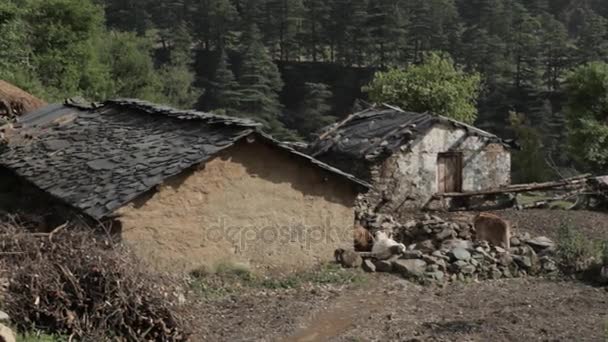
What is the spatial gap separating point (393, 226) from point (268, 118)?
48.1m

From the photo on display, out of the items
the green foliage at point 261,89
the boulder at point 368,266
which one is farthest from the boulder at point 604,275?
the green foliage at point 261,89

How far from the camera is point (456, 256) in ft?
45.5

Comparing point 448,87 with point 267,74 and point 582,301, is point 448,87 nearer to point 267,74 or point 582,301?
point 582,301

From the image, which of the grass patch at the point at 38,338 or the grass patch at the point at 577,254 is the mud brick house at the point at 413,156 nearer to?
the grass patch at the point at 577,254

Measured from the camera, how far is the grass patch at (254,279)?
11531mm

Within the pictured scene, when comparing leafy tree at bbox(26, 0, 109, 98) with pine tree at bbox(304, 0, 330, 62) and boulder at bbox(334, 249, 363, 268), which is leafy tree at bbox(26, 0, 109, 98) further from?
pine tree at bbox(304, 0, 330, 62)

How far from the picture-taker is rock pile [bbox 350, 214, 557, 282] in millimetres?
13492

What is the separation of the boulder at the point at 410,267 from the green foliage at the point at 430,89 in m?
18.2

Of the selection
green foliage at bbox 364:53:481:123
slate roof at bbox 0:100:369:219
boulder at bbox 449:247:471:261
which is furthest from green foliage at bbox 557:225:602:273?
green foliage at bbox 364:53:481:123

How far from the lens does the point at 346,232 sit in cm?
1388

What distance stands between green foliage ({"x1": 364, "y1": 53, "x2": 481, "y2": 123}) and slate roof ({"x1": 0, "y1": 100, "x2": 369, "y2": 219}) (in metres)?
16.9

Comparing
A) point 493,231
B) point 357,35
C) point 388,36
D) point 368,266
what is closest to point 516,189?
point 493,231

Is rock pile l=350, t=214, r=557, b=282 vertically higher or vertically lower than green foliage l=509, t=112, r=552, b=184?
higher

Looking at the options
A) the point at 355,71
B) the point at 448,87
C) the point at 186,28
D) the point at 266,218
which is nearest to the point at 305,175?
the point at 266,218
